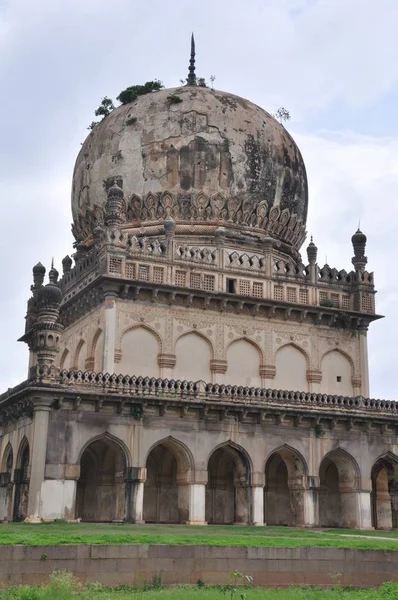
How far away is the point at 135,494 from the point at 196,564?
342 inches

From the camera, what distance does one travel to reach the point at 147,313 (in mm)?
27609

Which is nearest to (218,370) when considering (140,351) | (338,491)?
(140,351)

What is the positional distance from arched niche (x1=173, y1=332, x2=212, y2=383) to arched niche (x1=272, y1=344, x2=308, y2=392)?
2305mm

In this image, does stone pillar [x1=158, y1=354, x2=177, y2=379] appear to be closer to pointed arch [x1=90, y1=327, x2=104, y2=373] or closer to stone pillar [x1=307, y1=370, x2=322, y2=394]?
pointed arch [x1=90, y1=327, x2=104, y2=373]

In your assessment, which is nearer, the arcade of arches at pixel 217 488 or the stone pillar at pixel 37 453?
the stone pillar at pixel 37 453

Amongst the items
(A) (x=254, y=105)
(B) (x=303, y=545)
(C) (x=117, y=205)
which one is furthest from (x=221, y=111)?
(B) (x=303, y=545)

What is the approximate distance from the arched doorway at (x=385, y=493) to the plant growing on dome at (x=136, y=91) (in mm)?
15275

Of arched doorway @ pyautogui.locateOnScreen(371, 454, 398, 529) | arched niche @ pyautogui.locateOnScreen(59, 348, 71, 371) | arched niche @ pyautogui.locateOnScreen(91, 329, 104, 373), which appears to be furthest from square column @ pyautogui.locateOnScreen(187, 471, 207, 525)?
arched niche @ pyautogui.locateOnScreen(59, 348, 71, 371)

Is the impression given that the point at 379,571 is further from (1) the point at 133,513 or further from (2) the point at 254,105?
(2) the point at 254,105

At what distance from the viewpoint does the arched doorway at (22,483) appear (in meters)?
24.0

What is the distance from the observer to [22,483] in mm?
24672

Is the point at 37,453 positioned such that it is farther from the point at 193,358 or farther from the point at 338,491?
the point at 338,491

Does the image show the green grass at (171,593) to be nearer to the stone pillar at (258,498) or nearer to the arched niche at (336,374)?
the stone pillar at (258,498)

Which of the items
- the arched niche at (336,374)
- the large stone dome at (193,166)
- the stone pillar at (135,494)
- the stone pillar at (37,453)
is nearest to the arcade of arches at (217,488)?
the stone pillar at (135,494)
